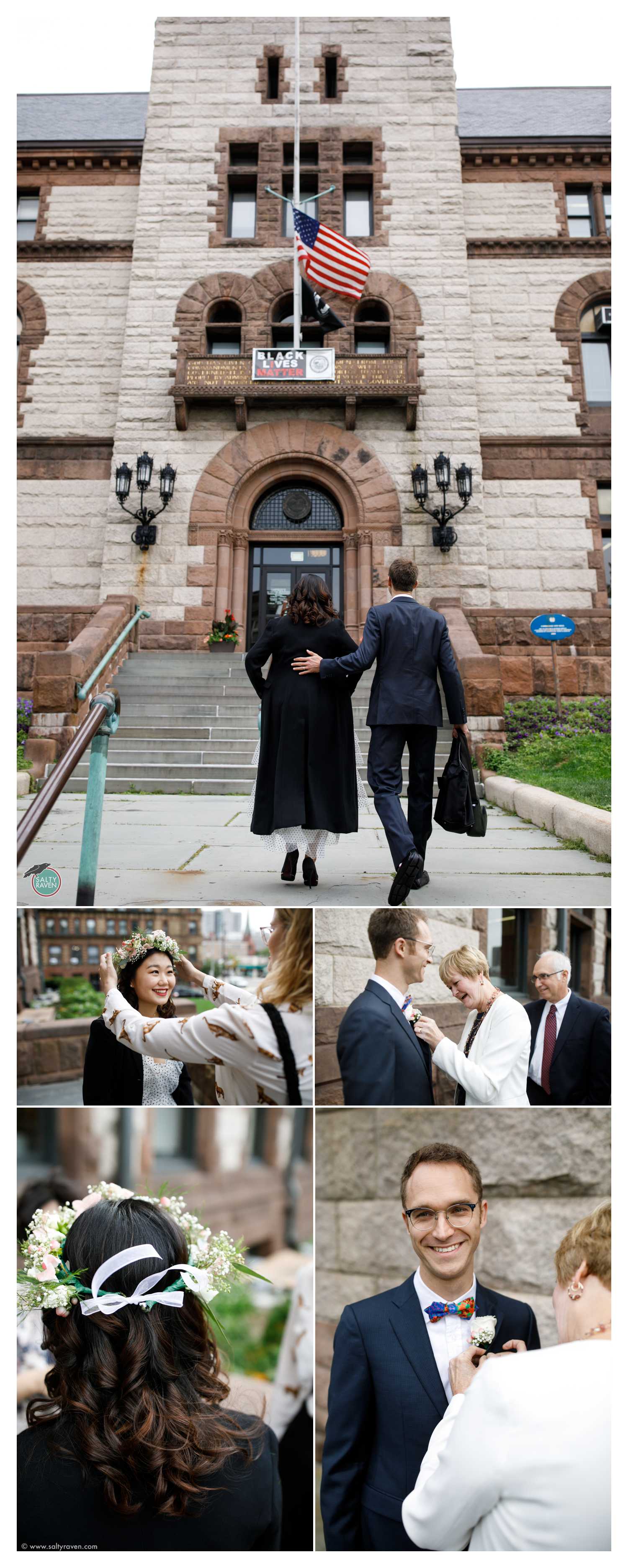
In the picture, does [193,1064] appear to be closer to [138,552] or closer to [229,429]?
[138,552]

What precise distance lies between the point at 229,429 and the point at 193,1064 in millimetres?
13291

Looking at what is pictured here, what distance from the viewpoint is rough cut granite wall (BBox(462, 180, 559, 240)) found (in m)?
15.5

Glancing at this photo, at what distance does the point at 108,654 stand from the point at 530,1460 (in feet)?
22.1

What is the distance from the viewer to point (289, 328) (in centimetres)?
1462

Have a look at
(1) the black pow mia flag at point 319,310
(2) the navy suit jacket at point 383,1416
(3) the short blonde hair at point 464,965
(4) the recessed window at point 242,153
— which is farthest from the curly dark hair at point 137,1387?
(4) the recessed window at point 242,153

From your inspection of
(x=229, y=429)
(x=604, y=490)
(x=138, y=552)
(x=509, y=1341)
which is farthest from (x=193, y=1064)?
(x=604, y=490)

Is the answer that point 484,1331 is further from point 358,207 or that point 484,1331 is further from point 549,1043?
point 358,207

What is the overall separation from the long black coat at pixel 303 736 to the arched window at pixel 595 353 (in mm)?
13514

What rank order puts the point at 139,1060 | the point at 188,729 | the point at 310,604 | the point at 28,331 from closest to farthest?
the point at 139,1060
the point at 310,604
the point at 188,729
the point at 28,331

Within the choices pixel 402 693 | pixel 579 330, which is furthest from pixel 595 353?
pixel 402 693

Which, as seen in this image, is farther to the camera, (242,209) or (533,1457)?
(242,209)

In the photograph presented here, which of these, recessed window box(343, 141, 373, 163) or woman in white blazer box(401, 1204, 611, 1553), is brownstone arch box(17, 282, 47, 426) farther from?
woman in white blazer box(401, 1204, 611, 1553)

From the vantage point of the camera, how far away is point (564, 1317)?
2.36m

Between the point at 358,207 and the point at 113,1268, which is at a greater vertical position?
the point at 358,207
